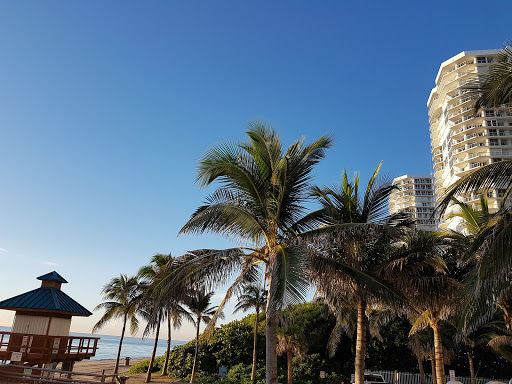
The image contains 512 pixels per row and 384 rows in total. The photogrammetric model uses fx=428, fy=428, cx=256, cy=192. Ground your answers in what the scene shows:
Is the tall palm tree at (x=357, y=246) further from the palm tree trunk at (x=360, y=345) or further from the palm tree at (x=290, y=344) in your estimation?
the palm tree at (x=290, y=344)

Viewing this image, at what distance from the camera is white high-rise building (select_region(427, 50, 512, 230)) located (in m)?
71.5

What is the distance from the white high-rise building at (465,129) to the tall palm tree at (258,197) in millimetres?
62066

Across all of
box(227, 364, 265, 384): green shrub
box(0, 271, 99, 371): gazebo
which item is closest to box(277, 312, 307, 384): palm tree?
box(227, 364, 265, 384): green shrub

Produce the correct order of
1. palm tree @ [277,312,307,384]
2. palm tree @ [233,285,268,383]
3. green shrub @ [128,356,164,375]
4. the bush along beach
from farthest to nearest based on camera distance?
green shrub @ [128,356,164,375], palm tree @ [233,285,268,383], the bush along beach, palm tree @ [277,312,307,384]

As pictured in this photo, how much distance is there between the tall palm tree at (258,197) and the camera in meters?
11.0

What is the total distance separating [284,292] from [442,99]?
85895 mm

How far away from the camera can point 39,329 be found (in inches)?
880

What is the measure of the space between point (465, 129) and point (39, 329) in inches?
2883

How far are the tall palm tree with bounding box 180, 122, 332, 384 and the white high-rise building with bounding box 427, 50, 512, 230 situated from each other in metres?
62.1

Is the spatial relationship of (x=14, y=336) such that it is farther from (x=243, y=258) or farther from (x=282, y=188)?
(x=282, y=188)

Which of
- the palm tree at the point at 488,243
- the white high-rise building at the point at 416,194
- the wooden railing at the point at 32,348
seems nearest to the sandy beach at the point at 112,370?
the wooden railing at the point at 32,348

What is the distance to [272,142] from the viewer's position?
37.7ft

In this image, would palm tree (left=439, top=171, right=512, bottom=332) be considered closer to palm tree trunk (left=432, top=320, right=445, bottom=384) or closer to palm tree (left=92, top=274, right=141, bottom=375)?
palm tree trunk (left=432, top=320, right=445, bottom=384)

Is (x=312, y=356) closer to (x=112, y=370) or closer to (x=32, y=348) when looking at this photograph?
(x=32, y=348)
